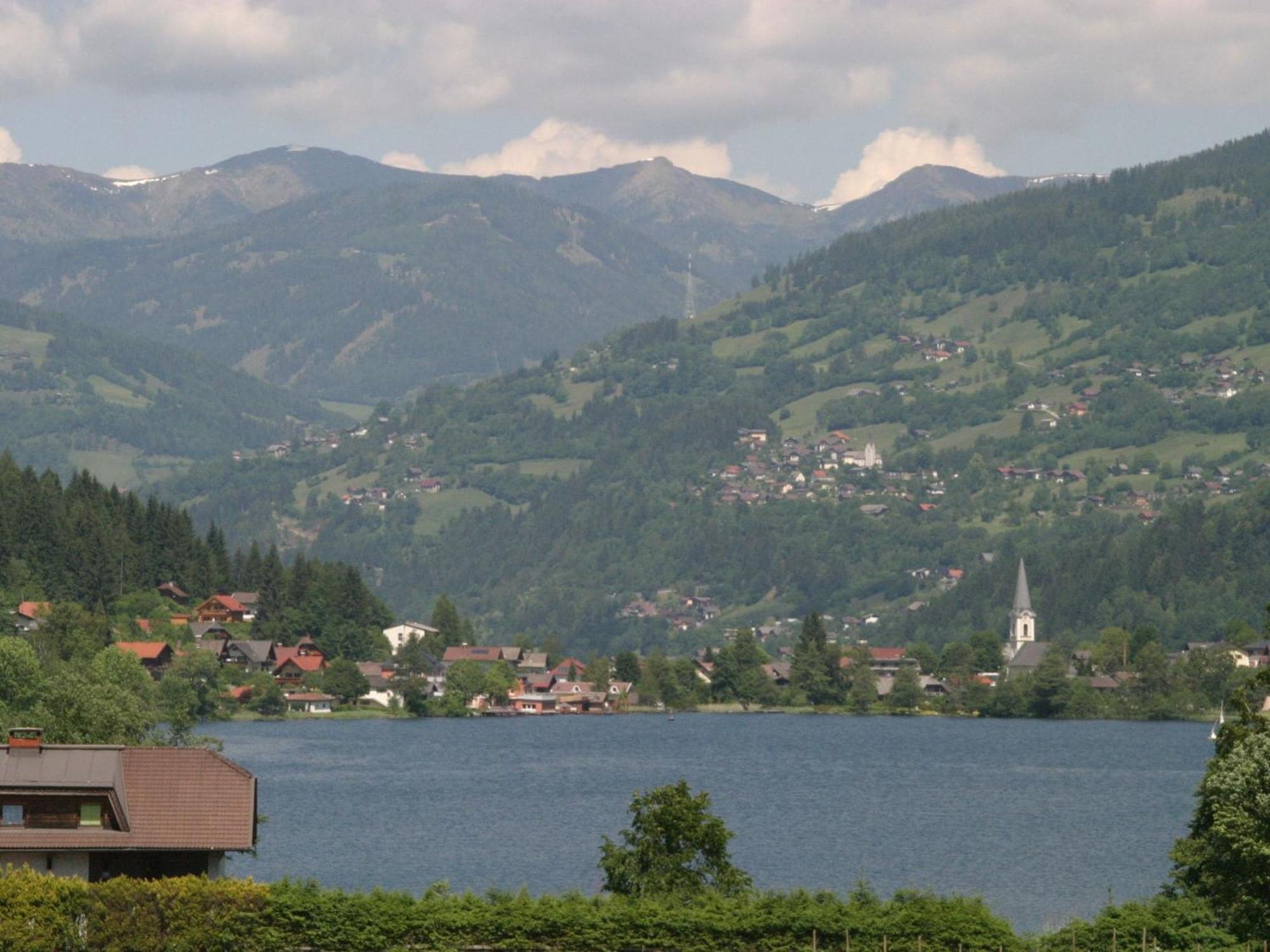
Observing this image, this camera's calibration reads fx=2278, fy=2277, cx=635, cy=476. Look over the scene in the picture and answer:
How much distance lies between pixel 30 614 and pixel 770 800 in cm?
6421

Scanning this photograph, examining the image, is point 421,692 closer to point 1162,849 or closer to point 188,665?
point 188,665

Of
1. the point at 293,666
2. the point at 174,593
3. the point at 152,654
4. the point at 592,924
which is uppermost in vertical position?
the point at 174,593

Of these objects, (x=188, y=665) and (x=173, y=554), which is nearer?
(x=188, y=665)

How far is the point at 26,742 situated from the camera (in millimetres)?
51344

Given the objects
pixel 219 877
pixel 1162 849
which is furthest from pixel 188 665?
pixel 219 877

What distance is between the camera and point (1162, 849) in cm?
9412

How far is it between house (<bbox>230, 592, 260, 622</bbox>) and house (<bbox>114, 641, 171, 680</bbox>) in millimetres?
22493

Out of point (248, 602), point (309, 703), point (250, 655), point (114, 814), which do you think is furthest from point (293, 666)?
point (114, 814)

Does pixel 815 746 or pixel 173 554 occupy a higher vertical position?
pixel 173 554

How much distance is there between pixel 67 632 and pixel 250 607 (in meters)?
37.9

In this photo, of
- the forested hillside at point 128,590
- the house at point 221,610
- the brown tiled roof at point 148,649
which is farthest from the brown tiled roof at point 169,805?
the house at point 221,610

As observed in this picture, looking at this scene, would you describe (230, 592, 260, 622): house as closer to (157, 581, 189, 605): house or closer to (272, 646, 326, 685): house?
(272, 646, 326, 685): house

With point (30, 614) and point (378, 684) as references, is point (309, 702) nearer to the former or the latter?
point (378, 684)

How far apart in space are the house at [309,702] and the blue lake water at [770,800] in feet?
11.5
